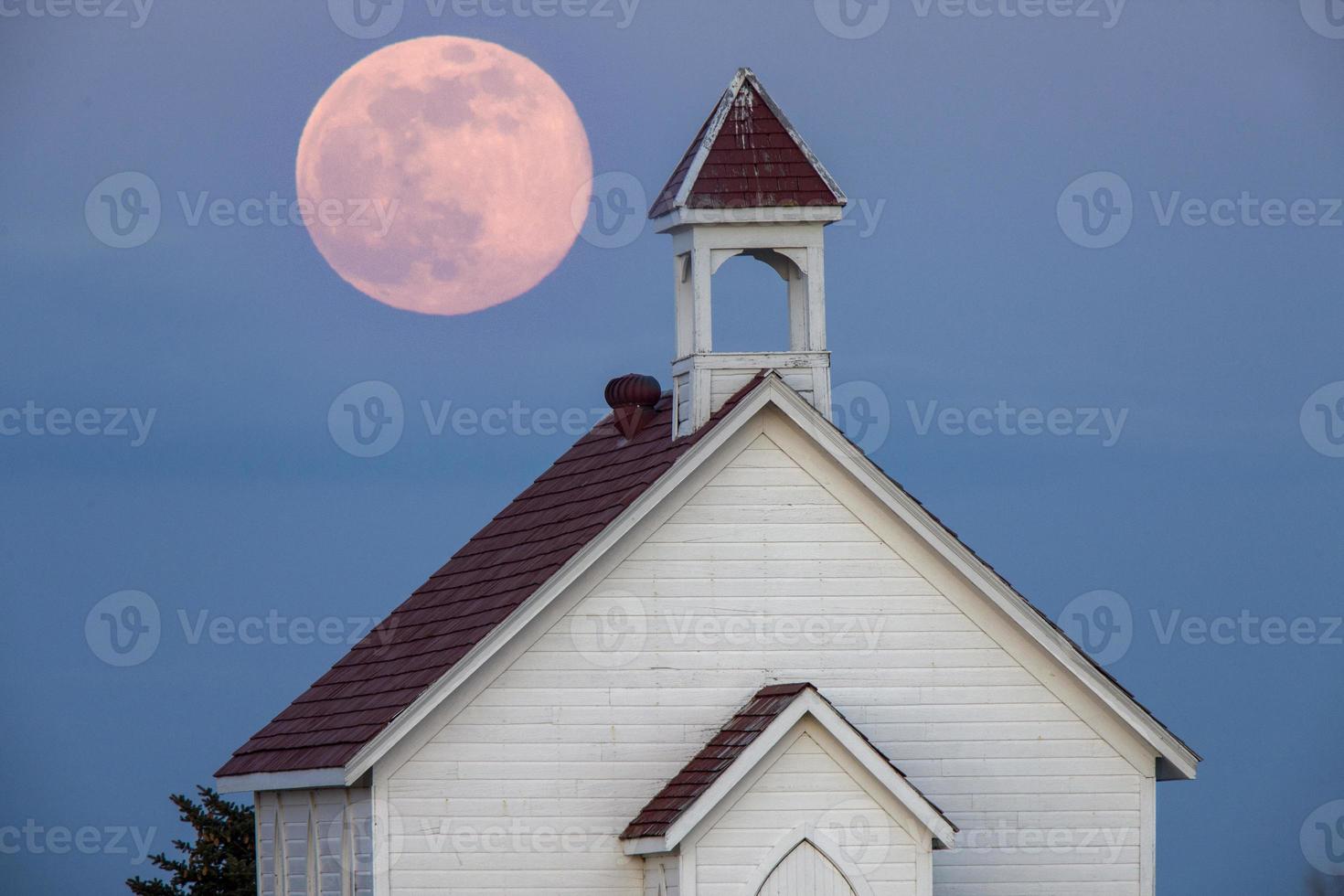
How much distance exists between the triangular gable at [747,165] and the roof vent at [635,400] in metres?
2.37

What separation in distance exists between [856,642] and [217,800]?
17540 mm

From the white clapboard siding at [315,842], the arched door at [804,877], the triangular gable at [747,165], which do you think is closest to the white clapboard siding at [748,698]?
the white clapboard siding at [315,842]

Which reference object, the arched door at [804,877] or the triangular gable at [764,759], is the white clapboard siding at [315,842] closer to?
the triangular gable at [764,759]

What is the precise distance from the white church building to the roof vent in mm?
1644

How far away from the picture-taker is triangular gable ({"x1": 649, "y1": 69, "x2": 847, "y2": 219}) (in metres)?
31.1

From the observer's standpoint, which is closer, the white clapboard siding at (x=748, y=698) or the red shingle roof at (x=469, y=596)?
the white clapboard siding at (x=748, y=698)

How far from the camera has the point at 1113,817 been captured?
30375 mm

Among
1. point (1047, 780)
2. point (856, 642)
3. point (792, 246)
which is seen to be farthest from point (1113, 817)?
point (792, 246)

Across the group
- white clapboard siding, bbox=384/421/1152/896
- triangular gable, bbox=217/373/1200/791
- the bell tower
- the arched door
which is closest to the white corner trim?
triangular gable, bbox=217/373/1200/791

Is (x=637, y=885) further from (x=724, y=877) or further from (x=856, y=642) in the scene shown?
(x=856, y=642)

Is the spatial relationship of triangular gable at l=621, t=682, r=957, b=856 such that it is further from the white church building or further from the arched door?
the arched door

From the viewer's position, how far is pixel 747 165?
3141cm

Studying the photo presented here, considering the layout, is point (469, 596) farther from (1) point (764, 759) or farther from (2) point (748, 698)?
(1) point (764, 759)

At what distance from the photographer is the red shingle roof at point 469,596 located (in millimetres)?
30078
